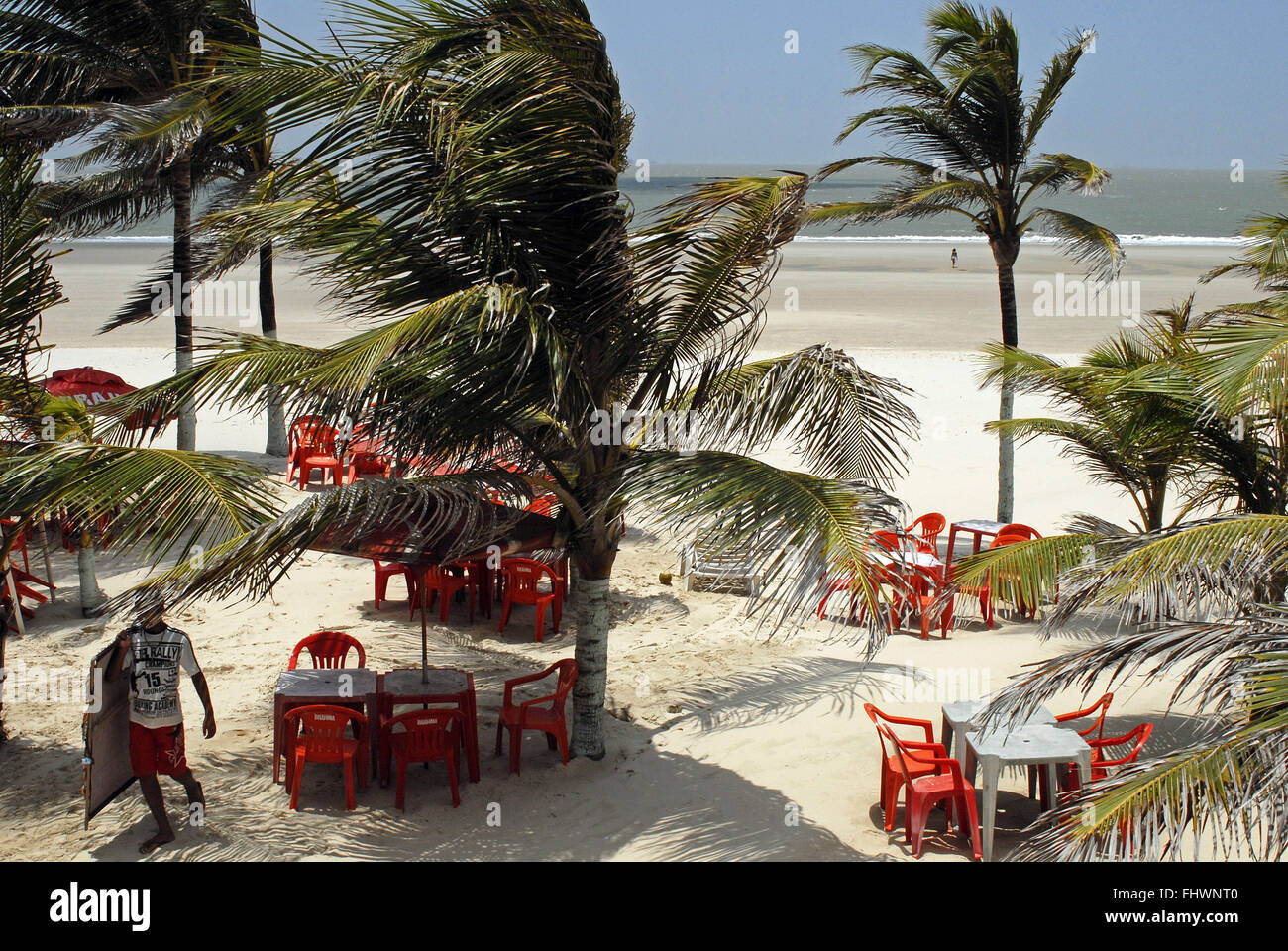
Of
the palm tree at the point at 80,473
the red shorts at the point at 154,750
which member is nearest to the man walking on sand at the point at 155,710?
the red shorts at the point at 154,750

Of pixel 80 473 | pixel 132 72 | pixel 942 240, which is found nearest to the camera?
pixel 80 473

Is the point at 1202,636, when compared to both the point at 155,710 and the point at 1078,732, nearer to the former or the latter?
the point at 1078,732

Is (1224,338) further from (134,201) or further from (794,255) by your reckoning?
(794,255)

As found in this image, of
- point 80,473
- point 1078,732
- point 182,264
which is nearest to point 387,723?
point 80,473

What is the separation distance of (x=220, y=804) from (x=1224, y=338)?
6.58 m

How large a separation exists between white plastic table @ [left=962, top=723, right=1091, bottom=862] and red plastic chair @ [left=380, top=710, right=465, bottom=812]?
3.25m

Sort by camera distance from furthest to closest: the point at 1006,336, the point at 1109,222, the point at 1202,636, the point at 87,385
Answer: the point at 1109,222 < the point at 87,385 < the point at 1006,336 < the point at 1202,636

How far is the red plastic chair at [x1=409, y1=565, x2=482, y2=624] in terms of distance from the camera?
10172mm

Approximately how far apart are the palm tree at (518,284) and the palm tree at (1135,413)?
1611 mm

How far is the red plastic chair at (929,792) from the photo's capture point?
252 inches

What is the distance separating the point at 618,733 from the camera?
26.9ft

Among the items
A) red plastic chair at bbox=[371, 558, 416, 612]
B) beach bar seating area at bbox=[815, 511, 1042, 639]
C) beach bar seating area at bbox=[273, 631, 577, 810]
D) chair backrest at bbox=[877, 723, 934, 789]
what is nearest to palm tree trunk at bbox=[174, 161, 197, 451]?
red plastic chair at bbox=[371, 558, 416, 612]

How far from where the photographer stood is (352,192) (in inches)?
262

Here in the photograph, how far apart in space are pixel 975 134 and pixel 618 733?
792cm
